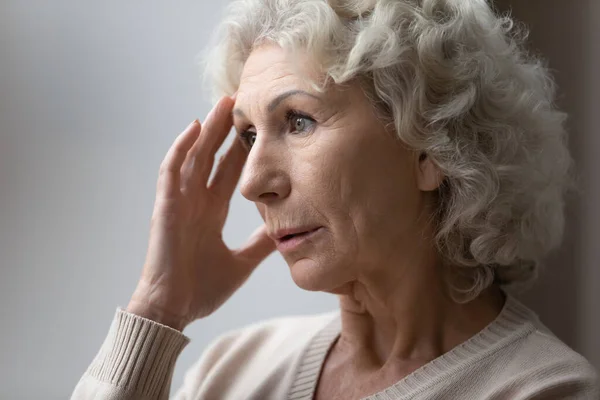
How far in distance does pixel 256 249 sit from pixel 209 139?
12.1 inches

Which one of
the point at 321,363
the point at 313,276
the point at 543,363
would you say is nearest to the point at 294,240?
the point at 313,276

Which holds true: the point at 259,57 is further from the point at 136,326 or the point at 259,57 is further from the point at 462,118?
the point at 136,326

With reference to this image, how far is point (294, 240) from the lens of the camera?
5.20 ft

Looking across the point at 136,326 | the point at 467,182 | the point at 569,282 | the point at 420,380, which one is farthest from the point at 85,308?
the point at 569,282

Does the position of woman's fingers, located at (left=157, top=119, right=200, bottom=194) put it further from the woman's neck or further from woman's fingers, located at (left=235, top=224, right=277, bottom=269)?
the woman's neck

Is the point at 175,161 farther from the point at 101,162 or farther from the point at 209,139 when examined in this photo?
the point at 101,162

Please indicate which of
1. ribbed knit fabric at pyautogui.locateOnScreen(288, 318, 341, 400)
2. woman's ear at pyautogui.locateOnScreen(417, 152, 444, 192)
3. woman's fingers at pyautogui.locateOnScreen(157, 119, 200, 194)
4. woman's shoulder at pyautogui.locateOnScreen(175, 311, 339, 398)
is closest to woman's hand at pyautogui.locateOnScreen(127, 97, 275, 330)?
woman's fingers at pyautogui.locateOnScreen(157, 119, 200, 194)

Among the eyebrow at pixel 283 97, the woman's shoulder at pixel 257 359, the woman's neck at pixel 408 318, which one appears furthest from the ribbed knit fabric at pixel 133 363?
the eyebrow at pixel 283 97

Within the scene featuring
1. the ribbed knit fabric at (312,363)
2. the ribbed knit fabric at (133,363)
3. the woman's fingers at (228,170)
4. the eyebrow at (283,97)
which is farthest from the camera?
the woman's fingers at (228,170)

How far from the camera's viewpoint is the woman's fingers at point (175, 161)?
1784 millimetres

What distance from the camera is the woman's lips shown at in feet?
5.12

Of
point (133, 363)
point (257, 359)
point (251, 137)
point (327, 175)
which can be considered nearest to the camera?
point (327, 175)

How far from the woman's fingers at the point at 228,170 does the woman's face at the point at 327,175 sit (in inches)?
11.2

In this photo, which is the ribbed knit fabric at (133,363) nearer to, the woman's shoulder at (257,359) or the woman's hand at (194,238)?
the woman's hand at (194,238)
